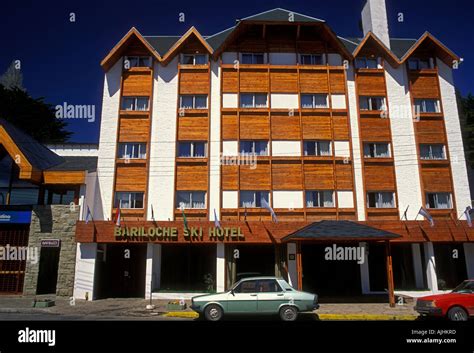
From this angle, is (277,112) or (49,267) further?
(277,112)

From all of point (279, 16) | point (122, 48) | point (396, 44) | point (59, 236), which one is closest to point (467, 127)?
point (396, 44)

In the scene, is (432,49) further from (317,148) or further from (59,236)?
(59,236)

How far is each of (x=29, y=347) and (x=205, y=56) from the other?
27352 millimetres

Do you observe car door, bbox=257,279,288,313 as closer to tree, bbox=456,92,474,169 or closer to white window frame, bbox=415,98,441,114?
white window frame, bbox=415,98,441,114

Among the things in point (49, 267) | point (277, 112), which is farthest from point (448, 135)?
point (49, 267)

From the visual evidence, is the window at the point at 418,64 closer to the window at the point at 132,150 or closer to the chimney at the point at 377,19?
the chimney at the point at 377,19

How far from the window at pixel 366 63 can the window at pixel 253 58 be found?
8.13 metres

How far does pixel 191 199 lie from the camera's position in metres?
26.4

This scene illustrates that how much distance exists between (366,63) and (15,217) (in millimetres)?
30400

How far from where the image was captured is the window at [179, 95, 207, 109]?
28188 mm

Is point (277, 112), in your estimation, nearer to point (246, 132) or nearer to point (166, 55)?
point (246, 132)

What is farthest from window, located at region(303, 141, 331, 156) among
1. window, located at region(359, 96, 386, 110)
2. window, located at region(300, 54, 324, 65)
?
window, located at region(300, 54, 324, 65)

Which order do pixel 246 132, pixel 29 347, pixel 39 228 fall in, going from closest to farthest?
1. pixel 29 347
2. pixel 39 228
3. pixel 246 132

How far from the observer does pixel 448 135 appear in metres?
27.8
